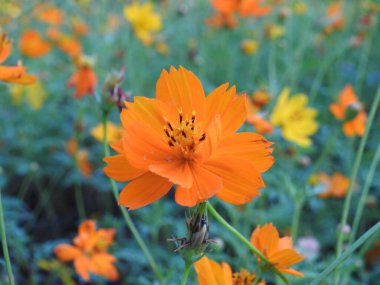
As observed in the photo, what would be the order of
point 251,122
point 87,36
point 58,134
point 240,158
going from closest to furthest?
point 240,158, point 251,122, point 58,134, point 87,36

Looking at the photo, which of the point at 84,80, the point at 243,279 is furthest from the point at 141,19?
the point at 243,279

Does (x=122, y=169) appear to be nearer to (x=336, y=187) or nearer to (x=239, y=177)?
(x=239, y=177)

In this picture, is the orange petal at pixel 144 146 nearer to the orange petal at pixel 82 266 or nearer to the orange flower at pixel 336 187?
the orange petal at pixel 82 266

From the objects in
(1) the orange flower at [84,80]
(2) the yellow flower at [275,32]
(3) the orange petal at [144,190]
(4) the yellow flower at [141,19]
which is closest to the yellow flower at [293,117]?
(2) the yellow flower at [275,32]

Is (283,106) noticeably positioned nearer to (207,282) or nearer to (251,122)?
(251,122)

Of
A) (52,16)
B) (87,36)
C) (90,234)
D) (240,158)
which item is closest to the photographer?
(240,158)

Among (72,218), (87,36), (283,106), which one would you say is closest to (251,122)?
(283,106)
